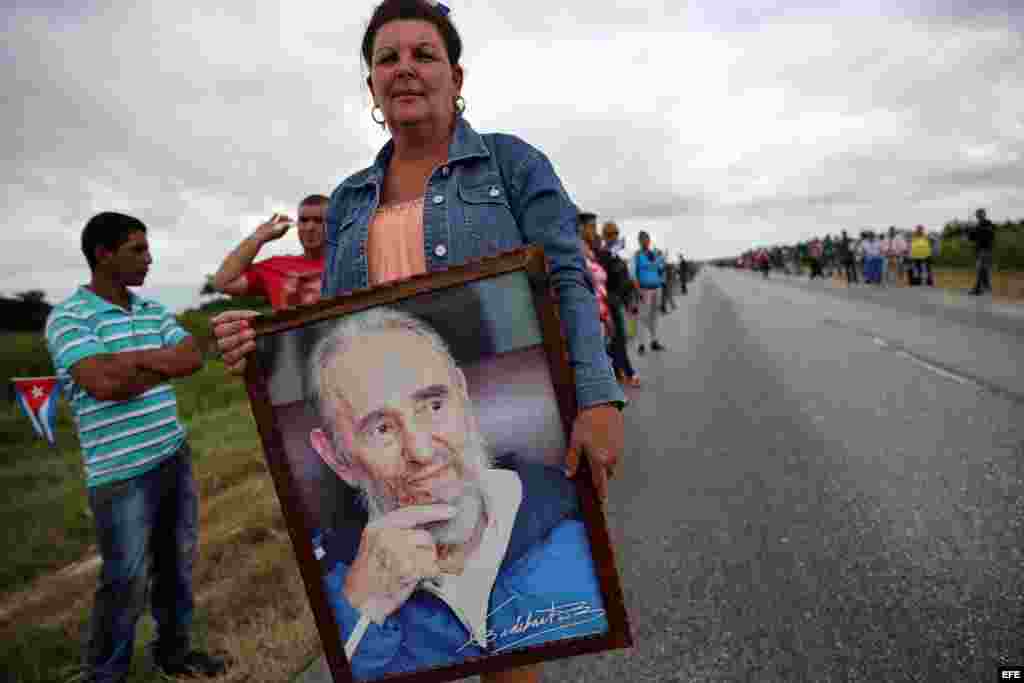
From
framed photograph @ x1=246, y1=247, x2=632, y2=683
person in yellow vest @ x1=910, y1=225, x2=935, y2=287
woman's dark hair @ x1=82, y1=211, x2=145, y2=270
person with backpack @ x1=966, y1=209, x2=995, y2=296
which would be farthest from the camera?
person in yellow vest @ x1=910, y1=225, x2=935, y2=287

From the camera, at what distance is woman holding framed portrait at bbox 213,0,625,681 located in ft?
4.67

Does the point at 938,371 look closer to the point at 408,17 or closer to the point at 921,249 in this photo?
the point at 408,17

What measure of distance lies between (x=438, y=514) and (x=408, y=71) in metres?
1.11

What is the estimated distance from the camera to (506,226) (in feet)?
4.93

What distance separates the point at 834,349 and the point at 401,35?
942 centimetres

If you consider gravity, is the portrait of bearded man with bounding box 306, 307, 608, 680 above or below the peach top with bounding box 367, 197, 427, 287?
below

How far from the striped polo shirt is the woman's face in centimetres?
178

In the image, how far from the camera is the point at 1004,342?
8.10 m

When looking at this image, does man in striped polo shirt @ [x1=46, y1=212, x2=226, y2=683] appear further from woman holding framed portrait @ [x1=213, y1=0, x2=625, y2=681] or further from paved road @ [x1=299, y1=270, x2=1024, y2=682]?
paved road @ [x1=299, y1=270, x2=1024, y2=682]

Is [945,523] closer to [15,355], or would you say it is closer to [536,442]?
[536,442]


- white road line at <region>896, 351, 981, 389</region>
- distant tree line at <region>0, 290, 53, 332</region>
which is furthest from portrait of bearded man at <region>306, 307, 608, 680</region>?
distant tree line at <region>0, 290, 53, 332</region>

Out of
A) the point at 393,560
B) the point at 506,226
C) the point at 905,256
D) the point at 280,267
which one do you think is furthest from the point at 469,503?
the point at 905,256
